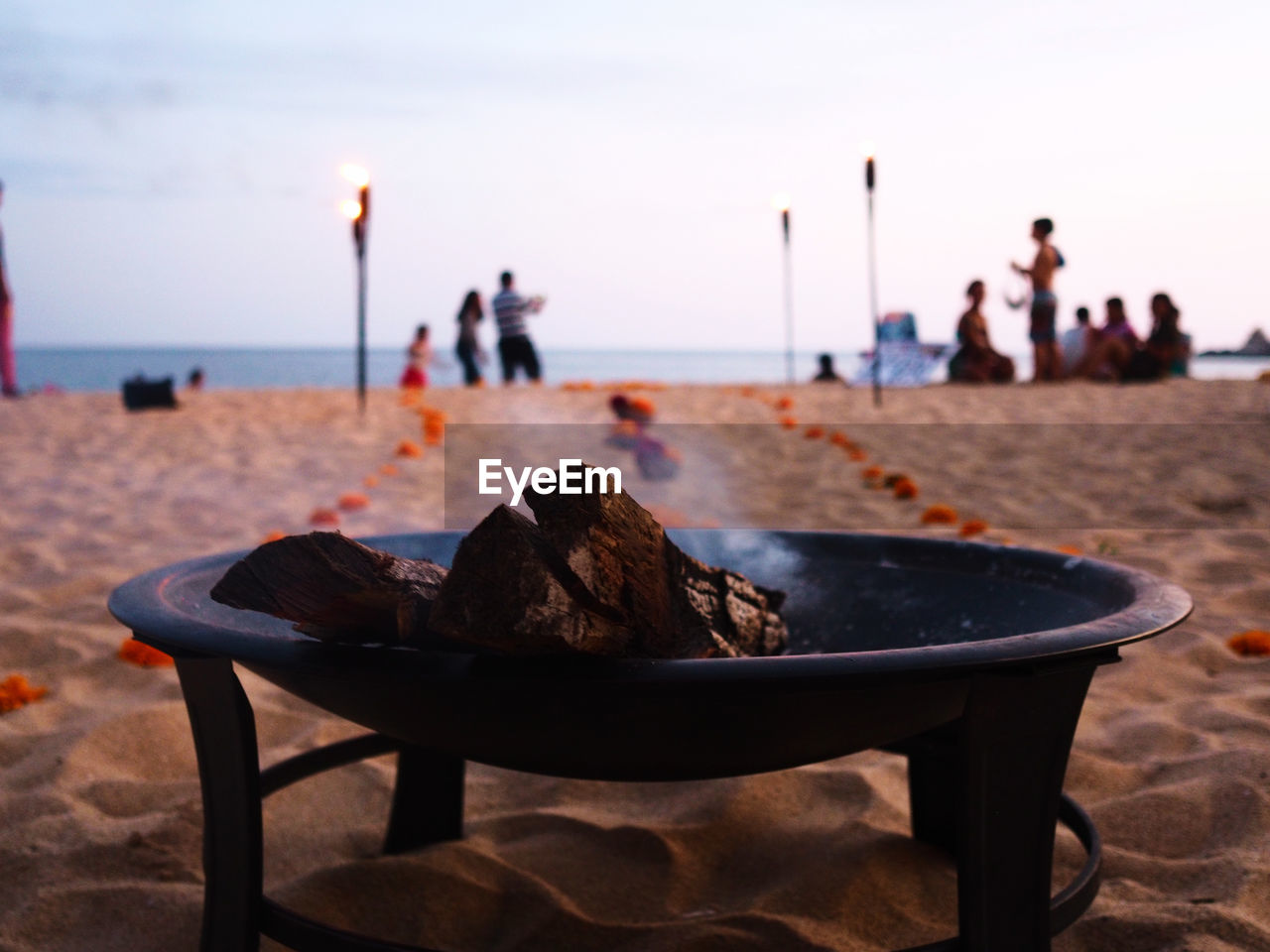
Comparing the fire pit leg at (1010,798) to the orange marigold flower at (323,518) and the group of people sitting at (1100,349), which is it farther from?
the group of people sitting at (1100,349)

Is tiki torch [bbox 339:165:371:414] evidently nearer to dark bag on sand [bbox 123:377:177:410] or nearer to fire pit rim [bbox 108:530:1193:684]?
dark bag on sand [bbox 123:377:177:410]

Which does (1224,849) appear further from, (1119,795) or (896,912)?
(896,912)

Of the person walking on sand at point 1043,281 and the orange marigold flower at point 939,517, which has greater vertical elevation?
the person walking on sand at point 1043,281

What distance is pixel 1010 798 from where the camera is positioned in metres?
1.21

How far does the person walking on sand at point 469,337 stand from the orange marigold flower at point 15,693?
872 cm

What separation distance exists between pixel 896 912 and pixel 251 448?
6.04m

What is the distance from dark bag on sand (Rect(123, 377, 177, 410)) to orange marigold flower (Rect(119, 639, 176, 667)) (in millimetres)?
6390

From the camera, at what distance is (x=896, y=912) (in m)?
1.75

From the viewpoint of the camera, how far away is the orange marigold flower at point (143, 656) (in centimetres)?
277

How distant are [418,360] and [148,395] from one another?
11.5 feet

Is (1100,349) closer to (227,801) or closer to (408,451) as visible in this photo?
(408,451)

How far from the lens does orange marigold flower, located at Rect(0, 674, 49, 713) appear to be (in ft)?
8.20

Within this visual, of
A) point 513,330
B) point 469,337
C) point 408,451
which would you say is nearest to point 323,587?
point 408,451

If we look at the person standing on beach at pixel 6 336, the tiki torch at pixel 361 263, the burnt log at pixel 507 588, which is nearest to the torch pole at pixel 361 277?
the tiki torch at pixel 361 263
